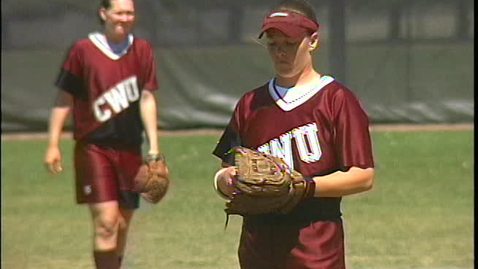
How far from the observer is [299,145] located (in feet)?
11.7

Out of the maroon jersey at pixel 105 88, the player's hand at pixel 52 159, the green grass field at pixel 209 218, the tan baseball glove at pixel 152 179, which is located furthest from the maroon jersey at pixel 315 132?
the green grass field at pixel 209 218

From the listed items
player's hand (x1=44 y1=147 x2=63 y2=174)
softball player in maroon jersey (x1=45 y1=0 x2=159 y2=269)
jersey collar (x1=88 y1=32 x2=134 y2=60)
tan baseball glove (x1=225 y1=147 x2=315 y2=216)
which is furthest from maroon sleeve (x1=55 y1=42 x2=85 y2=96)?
tan baseball glove (x1=225 y1=147 x2=315 y2=216)

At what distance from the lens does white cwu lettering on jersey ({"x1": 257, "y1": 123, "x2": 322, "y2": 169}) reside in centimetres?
356

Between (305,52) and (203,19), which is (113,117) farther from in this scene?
(203,19)

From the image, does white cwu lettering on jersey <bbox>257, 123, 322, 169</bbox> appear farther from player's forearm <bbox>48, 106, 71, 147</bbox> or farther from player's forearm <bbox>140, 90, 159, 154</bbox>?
player's forearm <bbox>48, 106, 71, 147</bbox>

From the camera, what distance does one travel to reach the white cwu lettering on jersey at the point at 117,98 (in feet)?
19.5

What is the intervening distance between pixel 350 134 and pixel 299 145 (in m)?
0.18

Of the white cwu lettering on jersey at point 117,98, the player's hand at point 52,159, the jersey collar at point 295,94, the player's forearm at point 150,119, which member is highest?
the jersey collar at point 295,94

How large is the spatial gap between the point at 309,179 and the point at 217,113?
33.8 ft

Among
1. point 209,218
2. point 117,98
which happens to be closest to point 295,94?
point 117,98

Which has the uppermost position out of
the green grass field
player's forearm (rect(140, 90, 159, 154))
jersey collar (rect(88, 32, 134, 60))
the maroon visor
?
the maroon visor

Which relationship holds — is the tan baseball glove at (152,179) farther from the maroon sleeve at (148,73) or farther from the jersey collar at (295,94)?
the jersey collar at (295,94)

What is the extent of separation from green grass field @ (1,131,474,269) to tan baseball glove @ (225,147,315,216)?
9.70 feet

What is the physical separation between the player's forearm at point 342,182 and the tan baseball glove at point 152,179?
252cm
